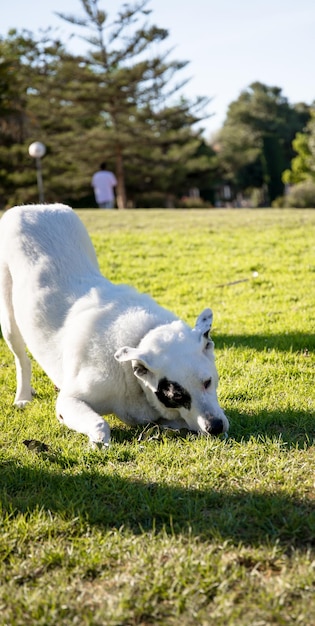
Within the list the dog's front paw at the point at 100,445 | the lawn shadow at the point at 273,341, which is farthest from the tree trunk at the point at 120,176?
the dog's front paw at the point at 100,445

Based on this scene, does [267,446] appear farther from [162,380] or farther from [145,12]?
[145,12]

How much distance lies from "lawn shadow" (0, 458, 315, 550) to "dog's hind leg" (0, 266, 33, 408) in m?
1.69

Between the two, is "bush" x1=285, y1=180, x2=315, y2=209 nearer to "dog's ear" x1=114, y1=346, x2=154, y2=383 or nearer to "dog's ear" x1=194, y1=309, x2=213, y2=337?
"dog's ear" x1=194, y1=309, x2=213, y2=337

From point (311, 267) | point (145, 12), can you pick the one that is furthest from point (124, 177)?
point (311, 267)

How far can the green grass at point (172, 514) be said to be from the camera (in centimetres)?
241

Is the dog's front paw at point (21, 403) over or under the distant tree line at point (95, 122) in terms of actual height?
under

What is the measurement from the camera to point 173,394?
12.7 feet

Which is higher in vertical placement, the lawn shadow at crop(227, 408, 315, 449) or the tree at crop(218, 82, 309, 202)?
the tree at crop(218, 82, 309, 202)

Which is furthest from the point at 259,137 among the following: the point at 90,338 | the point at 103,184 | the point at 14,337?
the point at 90,338

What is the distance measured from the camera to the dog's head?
3.83 m

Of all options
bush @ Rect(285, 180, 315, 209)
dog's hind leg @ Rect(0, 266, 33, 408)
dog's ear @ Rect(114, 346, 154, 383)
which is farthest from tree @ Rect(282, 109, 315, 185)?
dog's ear @ Rect(114, 346, 154, 383)

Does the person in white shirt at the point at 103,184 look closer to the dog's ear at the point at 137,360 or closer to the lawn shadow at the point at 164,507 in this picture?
the dog's ear at the point at 137,360

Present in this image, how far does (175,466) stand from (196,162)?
4036cm

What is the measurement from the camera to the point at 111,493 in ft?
11.0
